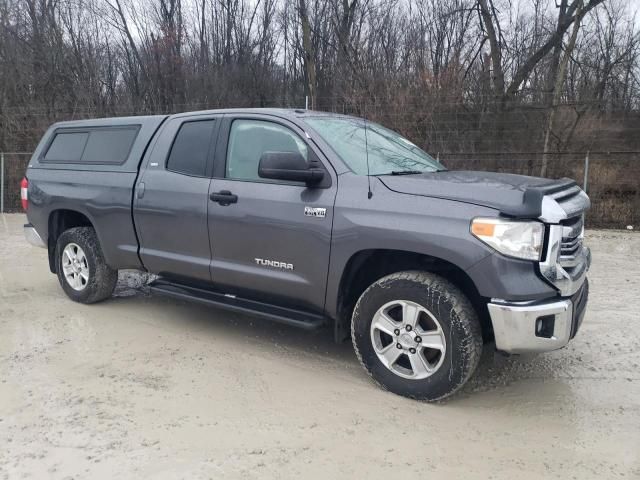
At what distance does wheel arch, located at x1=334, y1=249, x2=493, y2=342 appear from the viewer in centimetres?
→ 352

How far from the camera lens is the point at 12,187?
44.8 feet

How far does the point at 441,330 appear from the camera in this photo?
10.9 feet

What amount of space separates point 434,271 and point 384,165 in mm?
921

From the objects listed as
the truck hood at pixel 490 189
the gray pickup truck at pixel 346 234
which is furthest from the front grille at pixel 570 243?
the truck hood at pixel 490 189

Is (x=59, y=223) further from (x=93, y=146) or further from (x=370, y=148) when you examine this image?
(x=370, y=148)

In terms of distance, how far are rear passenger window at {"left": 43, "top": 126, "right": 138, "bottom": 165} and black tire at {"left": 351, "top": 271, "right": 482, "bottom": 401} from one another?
2903 mm

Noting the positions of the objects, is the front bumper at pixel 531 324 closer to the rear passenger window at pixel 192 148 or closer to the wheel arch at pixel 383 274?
the wheel arch at pixel 383 274

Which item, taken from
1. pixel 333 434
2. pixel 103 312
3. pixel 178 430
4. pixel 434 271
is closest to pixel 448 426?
pixel 333 434

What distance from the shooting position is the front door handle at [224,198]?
4.15 meters

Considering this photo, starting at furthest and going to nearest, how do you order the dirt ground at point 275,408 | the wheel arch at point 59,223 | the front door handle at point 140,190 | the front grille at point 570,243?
the wheel arch at point 59,223 < the front door handle at point 140,190 < the front grille at point 570,243 < the dirt ground at point 275,408

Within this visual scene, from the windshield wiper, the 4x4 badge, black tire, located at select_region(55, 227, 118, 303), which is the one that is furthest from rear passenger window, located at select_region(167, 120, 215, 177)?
the windshield wiper

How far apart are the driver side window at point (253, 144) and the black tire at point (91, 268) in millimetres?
1959

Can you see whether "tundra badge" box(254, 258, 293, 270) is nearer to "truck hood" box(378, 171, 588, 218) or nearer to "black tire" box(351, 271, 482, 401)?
"black tire" box(351, 271, 482, 401)

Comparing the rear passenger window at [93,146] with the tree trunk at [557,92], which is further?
the tree trunk at [557,92]
